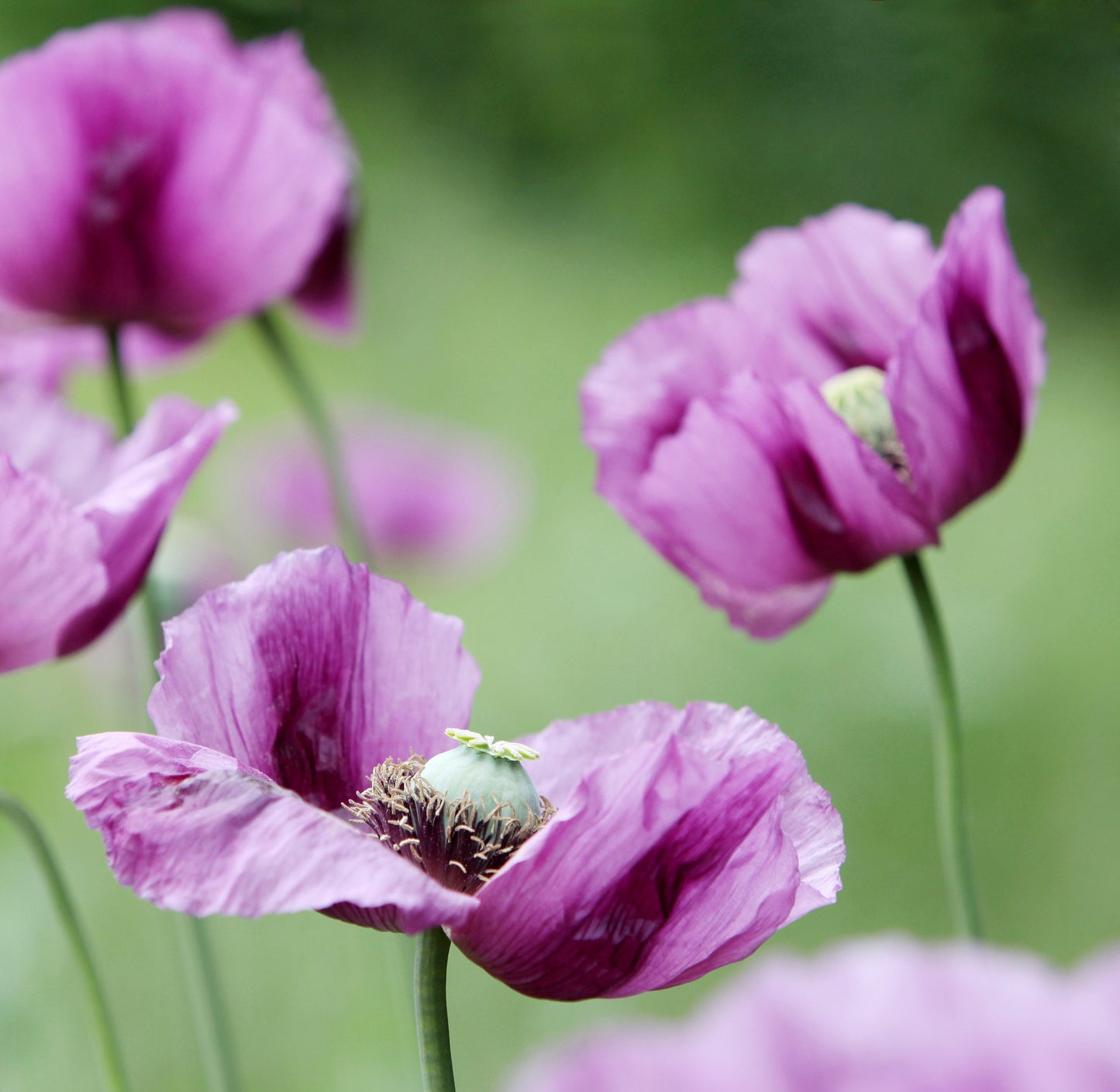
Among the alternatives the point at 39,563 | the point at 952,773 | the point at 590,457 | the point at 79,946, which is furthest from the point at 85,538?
the point at 590,457

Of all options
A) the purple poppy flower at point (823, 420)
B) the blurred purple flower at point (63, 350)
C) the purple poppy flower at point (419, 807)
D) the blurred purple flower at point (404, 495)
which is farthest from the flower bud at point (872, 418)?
the blurred purple flower at point (404, 495)

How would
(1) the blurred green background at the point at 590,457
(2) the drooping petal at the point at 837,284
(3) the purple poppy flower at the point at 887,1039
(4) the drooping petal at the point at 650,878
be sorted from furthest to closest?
(1) the blurred green background at the point at 590,457
(2) the drooping petal at the point at 837,284
(4) the drooping petal at the point at 650,878
(3) the purple poppy flower at the point at 887,1039

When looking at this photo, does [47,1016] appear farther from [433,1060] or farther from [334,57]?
[334,57]

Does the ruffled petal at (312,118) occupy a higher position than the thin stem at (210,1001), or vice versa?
the ruffled petal at (312,118)

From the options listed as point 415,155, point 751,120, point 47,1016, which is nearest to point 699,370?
point 47,1016

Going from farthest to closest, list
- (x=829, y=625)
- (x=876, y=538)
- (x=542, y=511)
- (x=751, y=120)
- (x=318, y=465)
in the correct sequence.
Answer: (x=751, y=120), (x=542, y=511), (x=829, y=625), (x=318, y=465), (x=876, y=538)

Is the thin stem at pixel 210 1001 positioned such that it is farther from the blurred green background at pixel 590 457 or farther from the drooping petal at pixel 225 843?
the drooping petal at pixel 225 843
